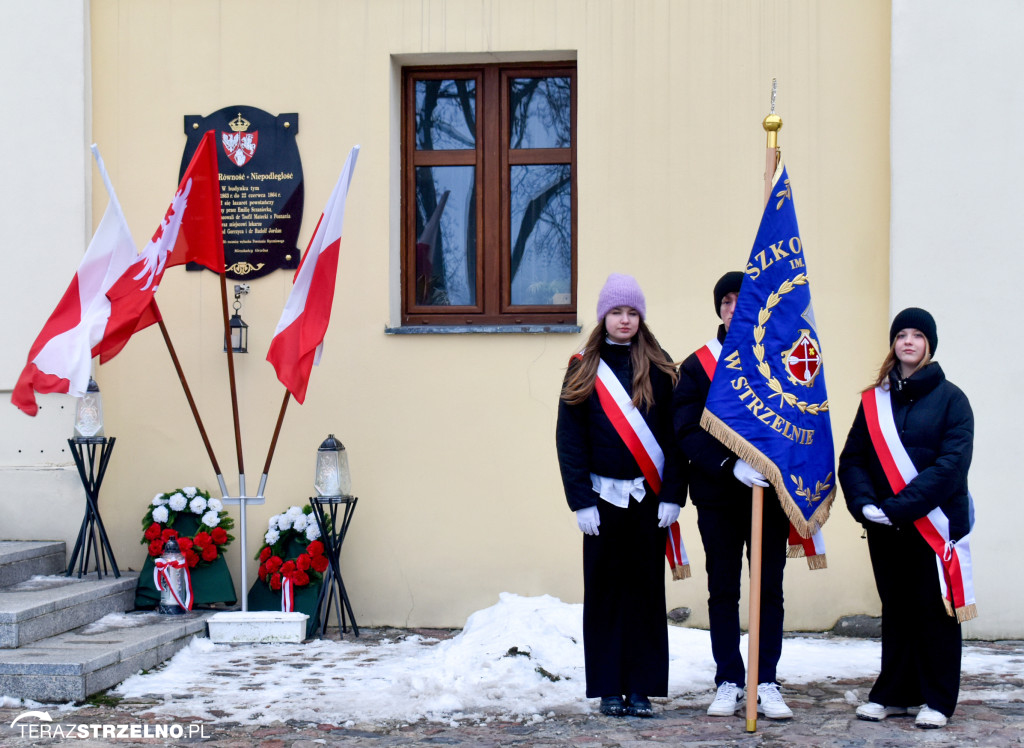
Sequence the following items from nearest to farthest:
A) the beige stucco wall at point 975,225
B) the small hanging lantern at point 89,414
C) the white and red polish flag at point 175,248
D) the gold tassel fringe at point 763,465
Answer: the gold tassel fringe at point 763,465
the white and red polish flag at point 175,248
the beige stucco wall at point 975,225
the small hanging lantern at point 89,414

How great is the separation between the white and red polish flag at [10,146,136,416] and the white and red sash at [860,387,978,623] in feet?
11.7

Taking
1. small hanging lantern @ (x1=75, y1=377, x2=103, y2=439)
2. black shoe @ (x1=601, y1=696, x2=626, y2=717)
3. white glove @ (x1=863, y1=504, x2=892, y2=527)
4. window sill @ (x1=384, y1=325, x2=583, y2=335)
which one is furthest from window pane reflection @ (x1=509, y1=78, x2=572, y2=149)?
black shoe @ (x1=601, y1=696, x2=626, y2=717)

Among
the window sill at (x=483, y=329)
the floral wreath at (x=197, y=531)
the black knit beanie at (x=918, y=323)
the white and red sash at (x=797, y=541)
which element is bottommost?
the floral wreath at (x=197, y=531)

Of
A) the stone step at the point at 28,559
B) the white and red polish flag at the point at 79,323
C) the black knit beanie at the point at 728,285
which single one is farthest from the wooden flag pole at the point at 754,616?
→ the stone step at the point at 28,559

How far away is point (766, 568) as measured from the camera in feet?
13.7

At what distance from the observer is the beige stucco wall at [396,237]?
19.6 feet

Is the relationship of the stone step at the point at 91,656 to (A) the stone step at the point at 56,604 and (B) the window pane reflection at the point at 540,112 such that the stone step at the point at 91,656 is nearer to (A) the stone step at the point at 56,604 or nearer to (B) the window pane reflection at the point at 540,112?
(A) the stone step at the point at 56,604

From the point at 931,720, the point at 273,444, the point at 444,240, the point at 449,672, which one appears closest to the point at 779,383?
the point at 931,720

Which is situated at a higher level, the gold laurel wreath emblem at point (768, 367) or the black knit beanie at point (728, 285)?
the black knit beanie at point (728, 285)

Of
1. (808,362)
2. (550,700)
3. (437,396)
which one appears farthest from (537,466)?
(808,362)

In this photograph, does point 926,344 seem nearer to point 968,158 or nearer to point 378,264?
point 968,158

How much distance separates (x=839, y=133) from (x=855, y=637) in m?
2.71

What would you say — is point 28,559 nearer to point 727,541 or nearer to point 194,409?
point 194,409

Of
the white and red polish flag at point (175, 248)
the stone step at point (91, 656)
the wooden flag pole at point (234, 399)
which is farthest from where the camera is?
the wooden flag pole at point (234, 399)
